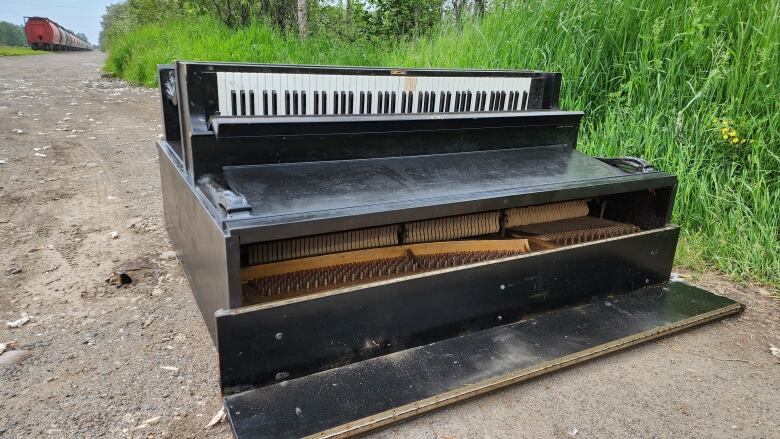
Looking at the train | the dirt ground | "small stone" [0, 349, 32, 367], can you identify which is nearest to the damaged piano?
the dirt ground

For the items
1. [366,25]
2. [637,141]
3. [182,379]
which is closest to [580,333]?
[182,379]

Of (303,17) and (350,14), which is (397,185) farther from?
(350,14)

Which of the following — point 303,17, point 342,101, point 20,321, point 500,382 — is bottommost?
point 20,321

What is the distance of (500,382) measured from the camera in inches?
78.6

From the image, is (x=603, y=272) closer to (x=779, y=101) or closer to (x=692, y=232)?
(x=692, y=232)

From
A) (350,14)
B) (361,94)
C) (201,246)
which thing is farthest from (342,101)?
(350,14)

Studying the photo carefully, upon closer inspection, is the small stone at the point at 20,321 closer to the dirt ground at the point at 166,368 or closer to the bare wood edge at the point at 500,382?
the dirt ground at the point at 166,368

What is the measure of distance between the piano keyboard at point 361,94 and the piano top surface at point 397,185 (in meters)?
0.25

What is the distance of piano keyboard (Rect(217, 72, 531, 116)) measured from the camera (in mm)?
2211

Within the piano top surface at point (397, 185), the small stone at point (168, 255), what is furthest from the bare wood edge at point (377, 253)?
the small stone at point (168, 255)

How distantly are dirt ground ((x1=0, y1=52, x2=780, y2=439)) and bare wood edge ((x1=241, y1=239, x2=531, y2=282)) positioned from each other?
0.47 m

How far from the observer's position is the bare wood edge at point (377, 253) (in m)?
2.10

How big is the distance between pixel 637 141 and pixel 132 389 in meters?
3.55

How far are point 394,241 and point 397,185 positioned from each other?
292 millimetres
